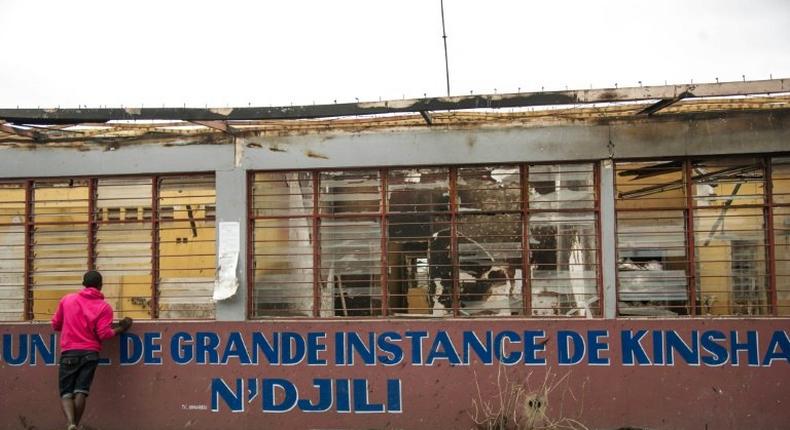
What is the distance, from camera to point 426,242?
25.7ft

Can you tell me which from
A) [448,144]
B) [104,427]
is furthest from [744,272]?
[104,427]

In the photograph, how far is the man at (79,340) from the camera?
724cm

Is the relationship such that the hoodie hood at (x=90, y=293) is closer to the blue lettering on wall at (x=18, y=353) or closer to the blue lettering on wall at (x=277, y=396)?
the blue lettering on wall at (x=18, y=353)

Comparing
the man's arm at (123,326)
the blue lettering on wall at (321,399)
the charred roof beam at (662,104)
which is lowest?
the blue lettering on wall at (321,399)

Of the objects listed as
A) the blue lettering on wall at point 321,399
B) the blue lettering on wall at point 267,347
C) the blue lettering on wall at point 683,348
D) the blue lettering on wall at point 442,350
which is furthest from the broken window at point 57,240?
the blue lettering on wall at point 683,348

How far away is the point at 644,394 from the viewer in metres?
7.32

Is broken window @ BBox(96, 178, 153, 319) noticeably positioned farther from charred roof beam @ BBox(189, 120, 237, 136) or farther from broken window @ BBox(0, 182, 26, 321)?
charred roof beam @ BBox(189, 120, 237, 136)

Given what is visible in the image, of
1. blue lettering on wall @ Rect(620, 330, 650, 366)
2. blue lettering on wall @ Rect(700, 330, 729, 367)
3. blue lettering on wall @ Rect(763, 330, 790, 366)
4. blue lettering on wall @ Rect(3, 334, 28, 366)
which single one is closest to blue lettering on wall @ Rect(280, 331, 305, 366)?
blue lettering on wall @ Rect(3, 334, 28, 366)

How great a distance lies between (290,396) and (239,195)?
7.03ft

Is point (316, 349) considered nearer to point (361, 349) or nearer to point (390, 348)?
point (361, 349)

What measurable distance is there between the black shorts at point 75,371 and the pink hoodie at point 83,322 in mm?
67

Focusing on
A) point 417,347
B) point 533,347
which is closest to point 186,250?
point 417,347

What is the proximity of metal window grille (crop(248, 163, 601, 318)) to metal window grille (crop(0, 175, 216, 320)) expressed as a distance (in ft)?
2.15

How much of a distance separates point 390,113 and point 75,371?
3.92 m
